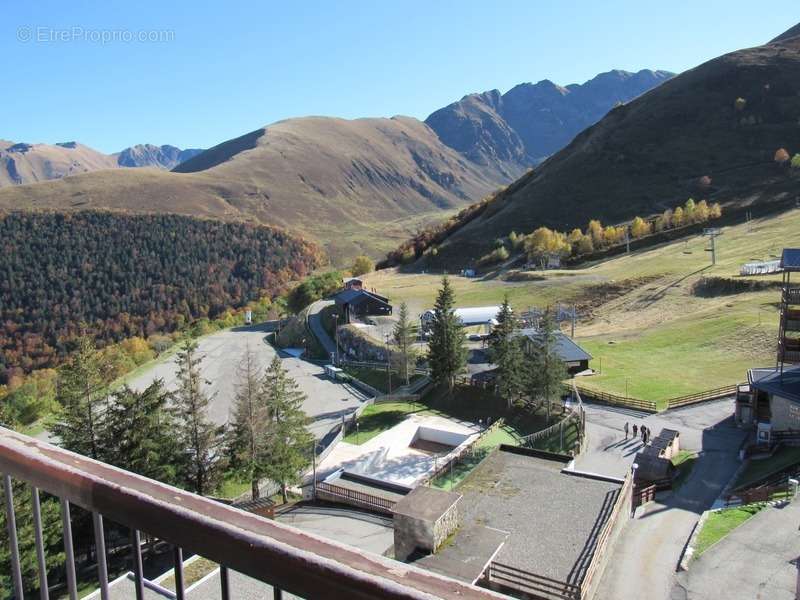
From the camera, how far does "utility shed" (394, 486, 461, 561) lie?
18672mm

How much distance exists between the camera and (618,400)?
38.6 m

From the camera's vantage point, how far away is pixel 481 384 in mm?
44219

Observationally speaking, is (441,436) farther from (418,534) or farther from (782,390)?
(782,390)

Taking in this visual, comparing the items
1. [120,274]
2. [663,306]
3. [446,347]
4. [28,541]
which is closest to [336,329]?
[446,347]

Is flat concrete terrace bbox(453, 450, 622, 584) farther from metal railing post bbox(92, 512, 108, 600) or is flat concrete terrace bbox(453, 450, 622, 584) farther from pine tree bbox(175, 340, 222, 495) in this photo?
metal railing post bbox(92, 512, 108, 600)

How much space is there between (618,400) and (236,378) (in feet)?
116

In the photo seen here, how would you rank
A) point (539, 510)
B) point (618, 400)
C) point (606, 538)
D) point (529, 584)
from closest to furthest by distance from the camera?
point (529, 584), point (606, 538), point (539, 510), point (618, 400)

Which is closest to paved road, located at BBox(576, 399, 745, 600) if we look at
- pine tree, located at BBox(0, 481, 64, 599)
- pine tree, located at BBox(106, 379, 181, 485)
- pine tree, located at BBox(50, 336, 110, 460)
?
pine tree, located at BBox(0, 481, 64, 599)

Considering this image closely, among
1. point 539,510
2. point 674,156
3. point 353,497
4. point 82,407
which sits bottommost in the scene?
point 353,497

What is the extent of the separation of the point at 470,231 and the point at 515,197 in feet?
59.3

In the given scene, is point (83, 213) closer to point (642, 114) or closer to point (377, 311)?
point (377, 311)

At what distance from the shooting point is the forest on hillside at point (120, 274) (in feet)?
437

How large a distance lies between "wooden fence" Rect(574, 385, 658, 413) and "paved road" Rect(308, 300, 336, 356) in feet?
95.8

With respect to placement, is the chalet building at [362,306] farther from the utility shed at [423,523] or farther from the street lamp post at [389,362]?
the utility shed at [423,523]
